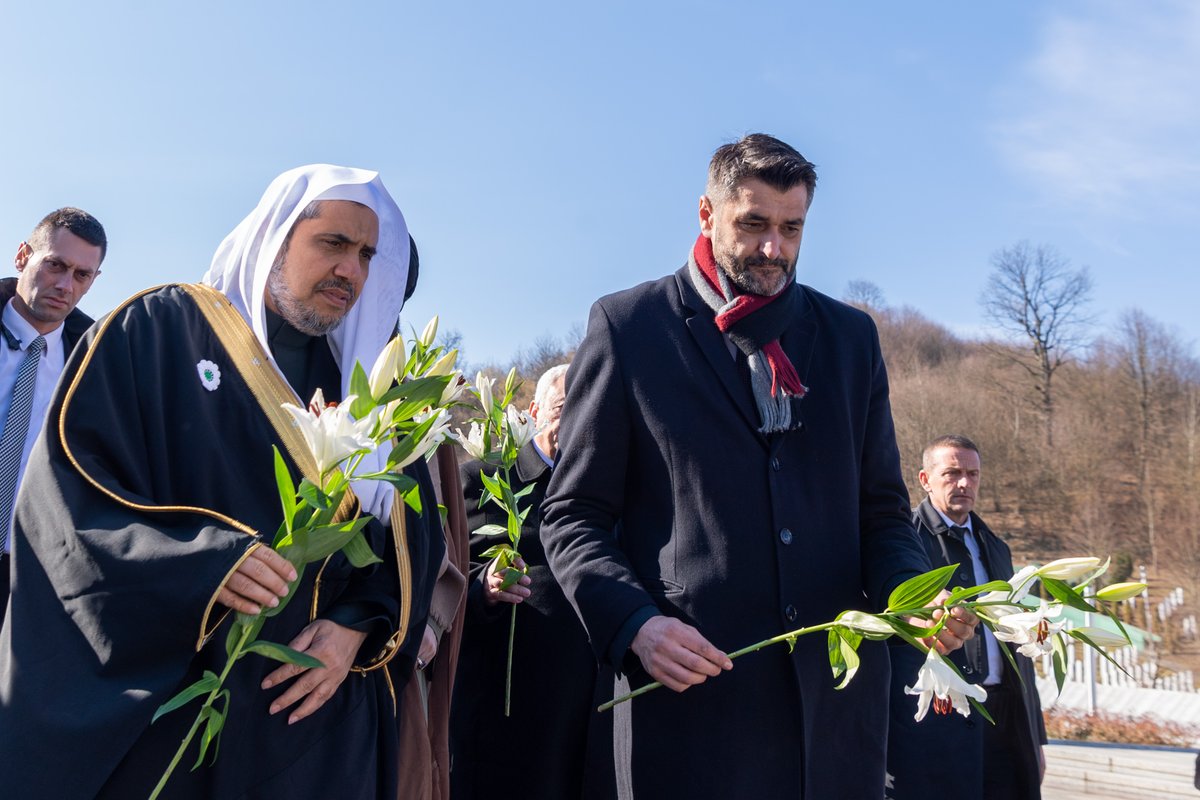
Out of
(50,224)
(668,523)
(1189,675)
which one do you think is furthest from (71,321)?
(1189,675)

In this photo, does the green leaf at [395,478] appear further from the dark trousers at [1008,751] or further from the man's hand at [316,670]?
the dark trousers at [1008,751]

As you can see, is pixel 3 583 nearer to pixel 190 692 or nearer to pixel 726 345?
pixel 190 692

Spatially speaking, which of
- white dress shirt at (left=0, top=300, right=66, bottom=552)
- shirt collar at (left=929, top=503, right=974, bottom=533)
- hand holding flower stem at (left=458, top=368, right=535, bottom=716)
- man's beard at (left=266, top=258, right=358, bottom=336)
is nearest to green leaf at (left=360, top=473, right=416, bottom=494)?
man's beard at (left=266, top=258, right=358, bottom=336)

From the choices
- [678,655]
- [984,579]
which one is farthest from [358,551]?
[984,579]

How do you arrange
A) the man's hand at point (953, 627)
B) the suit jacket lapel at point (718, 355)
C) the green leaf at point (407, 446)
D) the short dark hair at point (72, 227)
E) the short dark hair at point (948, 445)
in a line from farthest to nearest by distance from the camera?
1. the short dark hair at point (948, 445)
2. the short dark hair at point (72, 227)
3. the suit jacket lapel at point (718, 355)
4. the man's hand at point (953, 627)
5. the green leaf at point (407, 446)

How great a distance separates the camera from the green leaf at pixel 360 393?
2172 millimetres

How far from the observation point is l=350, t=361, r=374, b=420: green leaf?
217 centimetres

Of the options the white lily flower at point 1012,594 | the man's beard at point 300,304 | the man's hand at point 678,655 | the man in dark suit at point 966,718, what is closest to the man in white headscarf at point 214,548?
the man's beard at point 300,304

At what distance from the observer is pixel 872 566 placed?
9.15 feet

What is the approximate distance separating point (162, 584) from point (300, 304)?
0.82 metres

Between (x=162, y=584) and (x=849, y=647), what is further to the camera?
(x=849, y=647)

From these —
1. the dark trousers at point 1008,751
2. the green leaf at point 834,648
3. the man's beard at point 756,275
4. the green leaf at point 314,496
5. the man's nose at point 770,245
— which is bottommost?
the dark trousers at point 1008,751

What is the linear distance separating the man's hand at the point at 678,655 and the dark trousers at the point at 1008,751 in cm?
367

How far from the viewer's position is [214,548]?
89.4 inches
